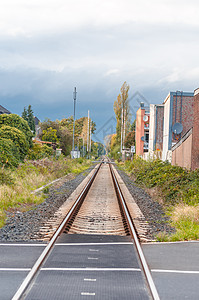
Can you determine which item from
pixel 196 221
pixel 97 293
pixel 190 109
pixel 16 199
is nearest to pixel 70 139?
pixel 190 109

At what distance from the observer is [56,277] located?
534 cm

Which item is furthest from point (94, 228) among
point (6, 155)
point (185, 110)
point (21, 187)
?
point (185, 110)

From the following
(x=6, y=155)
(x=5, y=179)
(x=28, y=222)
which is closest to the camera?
(x=28, y=222)

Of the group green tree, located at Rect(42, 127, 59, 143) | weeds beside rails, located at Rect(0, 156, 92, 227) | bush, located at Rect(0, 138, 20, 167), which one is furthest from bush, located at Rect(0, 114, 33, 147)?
green tree, located at Rect(42, 127, 59, 143)

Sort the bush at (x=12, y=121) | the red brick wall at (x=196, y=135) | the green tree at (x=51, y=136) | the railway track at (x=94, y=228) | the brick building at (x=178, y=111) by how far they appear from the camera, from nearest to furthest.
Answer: the railway track at (x=94, y=228), the red brick wall at (x=196, y=135), the bush at (x=12, y=121), the brick building at (x=178, y=111), the green tree at (x=51, y=136)

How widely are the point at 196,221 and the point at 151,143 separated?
32413mm

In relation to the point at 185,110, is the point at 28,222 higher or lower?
lower

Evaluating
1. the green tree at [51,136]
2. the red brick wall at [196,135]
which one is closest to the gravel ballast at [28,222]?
the red brick wall at [196,135]

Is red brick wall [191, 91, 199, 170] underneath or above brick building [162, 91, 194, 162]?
underneath

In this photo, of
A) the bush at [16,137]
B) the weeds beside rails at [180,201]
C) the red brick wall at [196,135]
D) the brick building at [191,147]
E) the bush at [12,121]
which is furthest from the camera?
the bush at [12,121]

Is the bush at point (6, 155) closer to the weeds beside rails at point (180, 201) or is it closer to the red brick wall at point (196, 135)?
the weeds beside rails at point (180, 201)

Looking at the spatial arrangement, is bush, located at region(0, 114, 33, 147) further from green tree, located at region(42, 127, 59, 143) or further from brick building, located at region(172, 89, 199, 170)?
green tree, located at region(42, 127, 59, 143)

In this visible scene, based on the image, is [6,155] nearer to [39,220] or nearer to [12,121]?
[12,121]

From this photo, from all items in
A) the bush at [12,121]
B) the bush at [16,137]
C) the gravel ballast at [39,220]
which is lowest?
the gravel ballast at [39,220]
